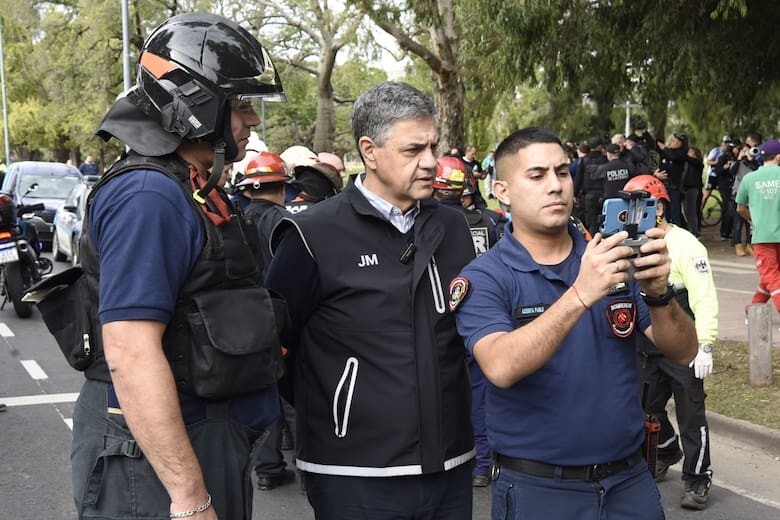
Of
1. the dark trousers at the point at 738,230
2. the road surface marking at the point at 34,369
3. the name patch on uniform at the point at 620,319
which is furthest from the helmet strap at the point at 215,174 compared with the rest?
the dark trousers at the point at 738,230

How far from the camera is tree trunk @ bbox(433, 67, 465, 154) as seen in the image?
76.7ft

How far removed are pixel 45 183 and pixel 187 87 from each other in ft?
65.5

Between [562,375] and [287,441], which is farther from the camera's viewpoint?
[287,441]

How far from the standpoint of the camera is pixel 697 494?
18.3 feet

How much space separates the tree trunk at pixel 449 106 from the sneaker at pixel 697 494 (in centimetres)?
1796

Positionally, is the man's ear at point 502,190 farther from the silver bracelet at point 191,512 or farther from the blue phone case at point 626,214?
the silver bracelet at point 191,512

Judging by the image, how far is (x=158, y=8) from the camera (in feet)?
119

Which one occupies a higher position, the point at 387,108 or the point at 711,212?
the point at 387,108

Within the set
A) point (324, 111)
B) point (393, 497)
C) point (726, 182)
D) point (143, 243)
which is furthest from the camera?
point (324, 111)

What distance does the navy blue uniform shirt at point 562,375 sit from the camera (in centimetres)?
272

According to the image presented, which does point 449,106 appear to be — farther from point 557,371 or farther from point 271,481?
point 557,371

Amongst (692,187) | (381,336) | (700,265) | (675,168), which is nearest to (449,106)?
(675,168)

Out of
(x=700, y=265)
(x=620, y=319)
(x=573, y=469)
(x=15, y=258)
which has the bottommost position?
(x=15, y=258)

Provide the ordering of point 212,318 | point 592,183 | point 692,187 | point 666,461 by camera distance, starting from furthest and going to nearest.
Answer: point 692,187, point 592,183, point 666,461, point 212,318
